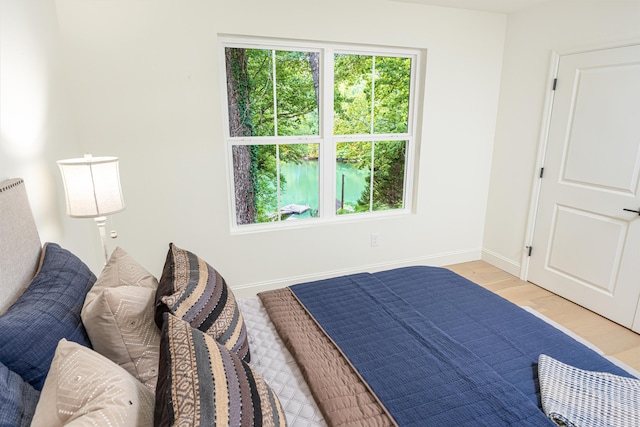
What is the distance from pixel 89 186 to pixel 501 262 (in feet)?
11.9

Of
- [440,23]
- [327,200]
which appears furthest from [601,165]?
[327,200]

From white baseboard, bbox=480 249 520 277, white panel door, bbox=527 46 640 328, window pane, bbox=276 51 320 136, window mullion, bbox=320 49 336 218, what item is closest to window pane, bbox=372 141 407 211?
window mullion, bbox=320 49 336 218

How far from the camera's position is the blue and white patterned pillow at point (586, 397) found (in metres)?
1.16

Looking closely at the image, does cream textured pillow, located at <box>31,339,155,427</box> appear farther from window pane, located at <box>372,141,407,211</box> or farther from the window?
window pane, located at <box>372,141,407,211</box>

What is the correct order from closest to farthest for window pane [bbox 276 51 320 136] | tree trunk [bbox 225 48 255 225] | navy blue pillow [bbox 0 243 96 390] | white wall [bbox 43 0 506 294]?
1. navy blue pillow [bbox 0 243 96 390]
2. white wall [bbox 43 0 506 294]
3. tree trunk [bbox 225 48 255 225]
4. window pane [bbox 276 51 320 136]

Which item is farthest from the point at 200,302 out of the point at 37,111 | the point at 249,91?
the point at 249,91

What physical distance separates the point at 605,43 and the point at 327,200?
94.8 inches

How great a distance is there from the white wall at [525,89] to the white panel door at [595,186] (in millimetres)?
134

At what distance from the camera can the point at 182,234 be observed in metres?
2.78

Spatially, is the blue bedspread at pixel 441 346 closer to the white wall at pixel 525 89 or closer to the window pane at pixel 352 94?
the window pane at pixel 352 94

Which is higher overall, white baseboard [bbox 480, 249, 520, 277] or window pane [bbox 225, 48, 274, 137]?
window pane [bbox 225, 48, 274, 137]

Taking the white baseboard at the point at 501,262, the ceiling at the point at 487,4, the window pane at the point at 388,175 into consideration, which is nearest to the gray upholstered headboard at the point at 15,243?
the window pane at the point at 388,175

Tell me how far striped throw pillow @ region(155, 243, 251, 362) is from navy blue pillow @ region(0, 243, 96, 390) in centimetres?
25

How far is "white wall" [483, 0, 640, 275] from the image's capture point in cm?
267
